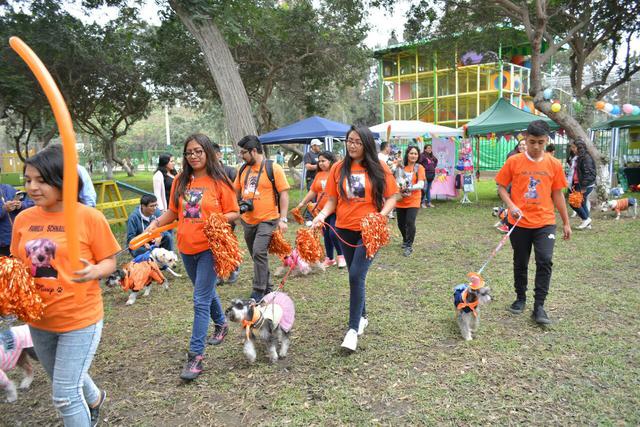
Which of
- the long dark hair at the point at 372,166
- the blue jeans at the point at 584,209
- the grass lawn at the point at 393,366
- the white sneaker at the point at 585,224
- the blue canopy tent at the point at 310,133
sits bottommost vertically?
the grass lawn at the point at 393,366

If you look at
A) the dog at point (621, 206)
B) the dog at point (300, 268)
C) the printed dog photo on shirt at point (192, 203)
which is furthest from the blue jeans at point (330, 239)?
the dog at point (621, 206)

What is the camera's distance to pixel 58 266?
7.61 feet

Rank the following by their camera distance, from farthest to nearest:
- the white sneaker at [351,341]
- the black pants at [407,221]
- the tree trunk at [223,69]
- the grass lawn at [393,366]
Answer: the tree trunk at [223,69] < the black pants at [407,221] < the white sneaker at [351,341] < the grass lawn at [393,366]

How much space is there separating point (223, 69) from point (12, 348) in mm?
8027

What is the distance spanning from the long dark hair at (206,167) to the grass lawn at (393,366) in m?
1.54

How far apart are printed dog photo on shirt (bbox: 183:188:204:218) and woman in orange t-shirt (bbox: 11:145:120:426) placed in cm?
112

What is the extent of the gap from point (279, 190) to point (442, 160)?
11.1 meters

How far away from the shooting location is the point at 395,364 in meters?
3.80

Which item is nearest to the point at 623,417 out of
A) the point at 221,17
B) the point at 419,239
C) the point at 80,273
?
the point at 80,273

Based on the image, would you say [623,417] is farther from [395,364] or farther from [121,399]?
[121,399]

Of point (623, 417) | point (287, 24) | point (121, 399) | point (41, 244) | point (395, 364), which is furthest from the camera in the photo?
point (287, 24)

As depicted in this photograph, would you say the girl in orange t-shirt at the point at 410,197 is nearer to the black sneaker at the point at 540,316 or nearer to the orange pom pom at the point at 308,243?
the black sneaker at the point at 540,316

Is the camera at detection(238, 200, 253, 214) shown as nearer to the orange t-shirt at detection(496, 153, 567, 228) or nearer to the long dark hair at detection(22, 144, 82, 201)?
the long dark hair at detection(22, 144, 82, 201)

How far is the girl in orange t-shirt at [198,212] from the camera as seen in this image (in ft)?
11.6
